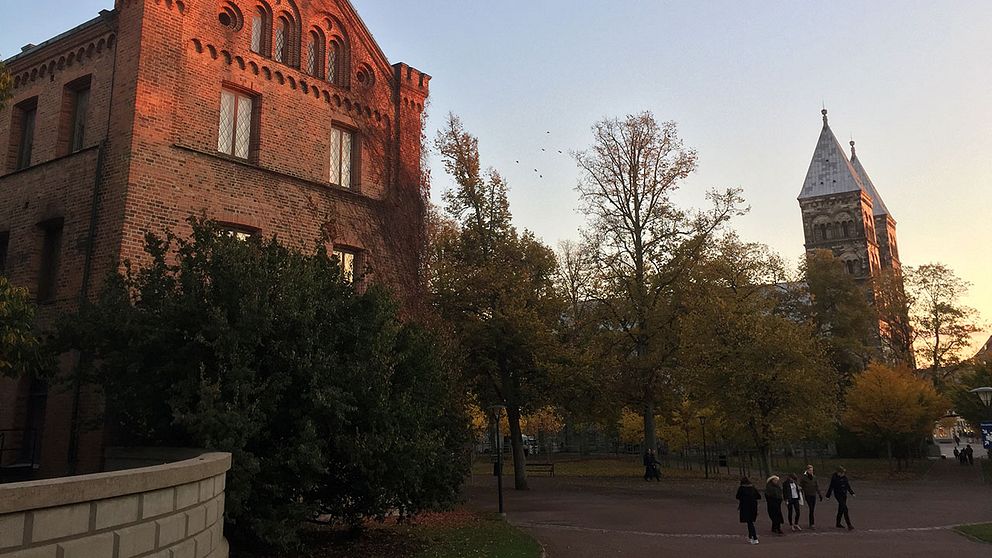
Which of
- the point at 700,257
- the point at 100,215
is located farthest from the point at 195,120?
the point at 700,257

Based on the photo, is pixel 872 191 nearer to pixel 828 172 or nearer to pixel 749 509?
pixel 828 172

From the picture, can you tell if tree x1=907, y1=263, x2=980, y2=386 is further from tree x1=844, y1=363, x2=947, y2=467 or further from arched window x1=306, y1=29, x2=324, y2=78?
arched window x1=306, y1=29, x2=324, y2=78

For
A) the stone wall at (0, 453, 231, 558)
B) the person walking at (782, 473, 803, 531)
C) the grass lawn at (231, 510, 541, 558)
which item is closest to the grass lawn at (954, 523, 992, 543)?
the person walking at (782, 473, 803, 531)

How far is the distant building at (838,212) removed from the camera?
256 feet

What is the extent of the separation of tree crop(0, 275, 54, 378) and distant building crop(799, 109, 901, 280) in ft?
253

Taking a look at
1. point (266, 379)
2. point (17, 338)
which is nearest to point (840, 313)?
Answer: point (266, 379)

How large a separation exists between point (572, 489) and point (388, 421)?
16884mm

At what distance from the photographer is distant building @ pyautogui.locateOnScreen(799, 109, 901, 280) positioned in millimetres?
78062

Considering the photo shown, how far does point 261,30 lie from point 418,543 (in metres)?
13.9

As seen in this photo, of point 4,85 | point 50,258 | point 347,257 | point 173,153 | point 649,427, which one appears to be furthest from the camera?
point 649,427

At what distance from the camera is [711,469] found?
127 feet

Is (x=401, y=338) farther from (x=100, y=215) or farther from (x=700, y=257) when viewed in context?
(x=700, y=257)

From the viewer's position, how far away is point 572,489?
86.4ft

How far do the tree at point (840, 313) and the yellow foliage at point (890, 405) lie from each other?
7.57 meters
